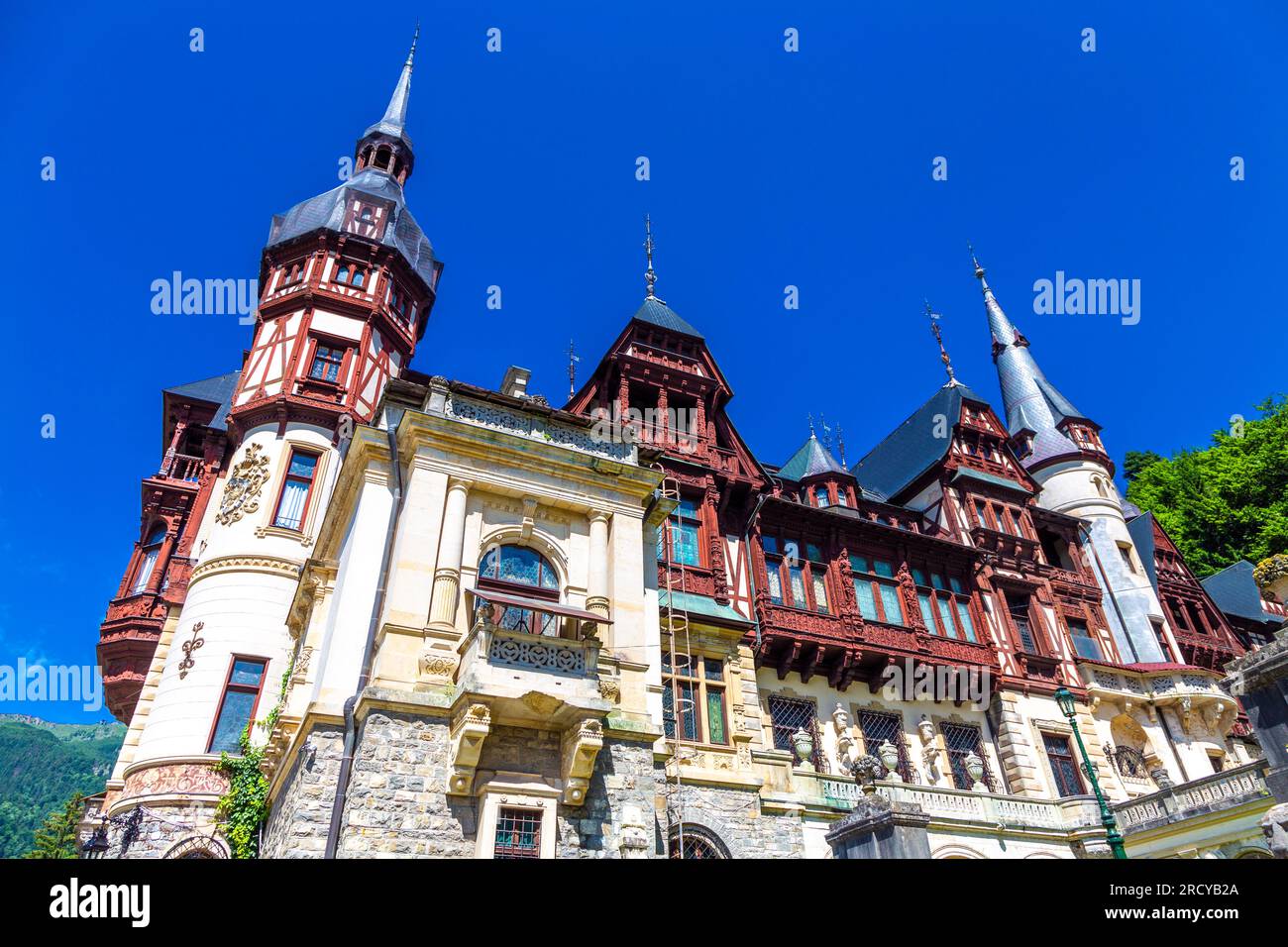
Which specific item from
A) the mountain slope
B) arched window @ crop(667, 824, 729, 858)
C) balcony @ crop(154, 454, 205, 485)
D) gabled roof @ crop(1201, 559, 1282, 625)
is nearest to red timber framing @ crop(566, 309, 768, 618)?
arched window @ crop(667, 824, 729, 858)

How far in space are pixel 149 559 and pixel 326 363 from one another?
349 inches

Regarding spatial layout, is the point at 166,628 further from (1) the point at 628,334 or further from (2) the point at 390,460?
(1) the point at 628,334

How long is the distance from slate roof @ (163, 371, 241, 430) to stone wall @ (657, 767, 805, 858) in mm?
20775

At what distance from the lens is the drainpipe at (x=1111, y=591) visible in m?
31.3

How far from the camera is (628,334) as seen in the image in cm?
2648

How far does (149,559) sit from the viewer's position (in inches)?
1042

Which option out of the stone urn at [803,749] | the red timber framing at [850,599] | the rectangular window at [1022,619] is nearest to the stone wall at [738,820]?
the stone urn at [803,749]

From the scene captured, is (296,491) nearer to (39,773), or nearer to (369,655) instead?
(369,655)

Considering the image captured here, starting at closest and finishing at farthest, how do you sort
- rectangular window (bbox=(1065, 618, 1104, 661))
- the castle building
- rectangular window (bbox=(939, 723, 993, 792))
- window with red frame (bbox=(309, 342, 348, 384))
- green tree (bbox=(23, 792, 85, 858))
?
the castle building
rectangular window (bbox=(939, 723, 993, 792))
window with red frame (bbox=(309, 342, 348, 384))
rectangular window (bbox=(1065, 618, 1104, 661))
green tree (bbox=(23, 792, 85, 858))

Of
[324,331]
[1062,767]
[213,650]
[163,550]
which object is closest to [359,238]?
[324,331]

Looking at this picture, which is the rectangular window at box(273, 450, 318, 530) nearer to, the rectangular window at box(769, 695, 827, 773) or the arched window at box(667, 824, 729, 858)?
the arched window at box(667, 824, 729, 858)

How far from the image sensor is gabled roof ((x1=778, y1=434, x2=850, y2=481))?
Result: 28891 mm
